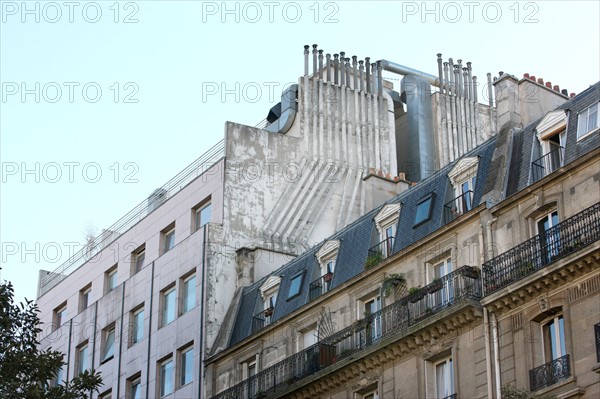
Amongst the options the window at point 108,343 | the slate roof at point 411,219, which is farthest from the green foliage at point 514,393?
the window at point 108,343

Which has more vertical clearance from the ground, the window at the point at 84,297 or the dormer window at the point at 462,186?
the window at the point at 84,297

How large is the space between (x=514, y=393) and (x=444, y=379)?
4.12 m

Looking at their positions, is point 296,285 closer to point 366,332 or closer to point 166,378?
point 366,332

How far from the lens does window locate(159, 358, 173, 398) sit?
51.2 metres

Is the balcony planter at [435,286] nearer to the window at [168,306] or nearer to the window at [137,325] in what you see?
the window at [168,306]

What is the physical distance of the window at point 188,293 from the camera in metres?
51.1

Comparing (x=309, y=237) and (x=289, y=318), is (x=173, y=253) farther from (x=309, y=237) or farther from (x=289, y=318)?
(x=289, y=318)

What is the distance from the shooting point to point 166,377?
51688mm

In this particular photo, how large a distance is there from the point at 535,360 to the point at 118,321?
83.5 feet

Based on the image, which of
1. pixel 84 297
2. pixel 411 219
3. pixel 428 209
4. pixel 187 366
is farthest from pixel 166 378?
pixel 428 209

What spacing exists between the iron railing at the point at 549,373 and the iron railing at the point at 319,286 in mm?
11403

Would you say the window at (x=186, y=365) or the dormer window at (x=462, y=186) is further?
the window at (x=186, y=365)

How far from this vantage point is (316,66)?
56.3 metres

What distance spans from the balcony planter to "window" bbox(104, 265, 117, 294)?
912 inches
